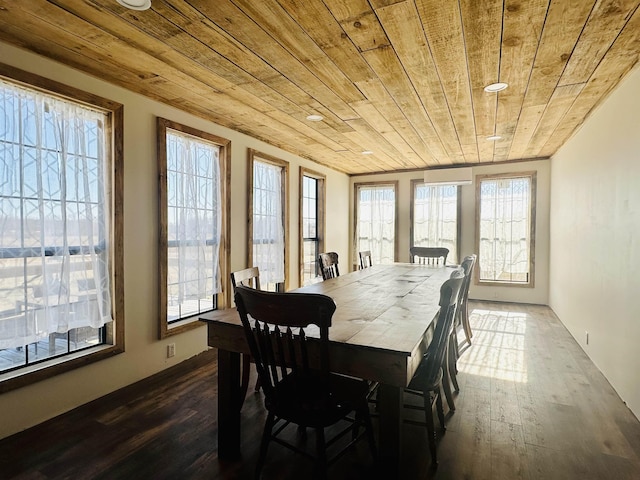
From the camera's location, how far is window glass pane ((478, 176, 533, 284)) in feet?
19.0

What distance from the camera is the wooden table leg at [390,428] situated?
4.90 feet

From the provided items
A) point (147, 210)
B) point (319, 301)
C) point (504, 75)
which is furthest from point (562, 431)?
point (147, 210)

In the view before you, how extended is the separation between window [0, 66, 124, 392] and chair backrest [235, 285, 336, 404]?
1.56m

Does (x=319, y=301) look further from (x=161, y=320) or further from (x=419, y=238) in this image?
(x=419, y=238)

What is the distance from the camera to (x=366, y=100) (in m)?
2.98

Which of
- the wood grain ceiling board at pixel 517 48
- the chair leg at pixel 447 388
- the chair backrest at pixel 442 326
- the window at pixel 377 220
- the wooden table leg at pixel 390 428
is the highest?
the wood grain ceiling board at pixel 517 48

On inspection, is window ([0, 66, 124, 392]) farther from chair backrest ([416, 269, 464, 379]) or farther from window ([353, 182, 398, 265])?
window ([353, 182, 398, 265])

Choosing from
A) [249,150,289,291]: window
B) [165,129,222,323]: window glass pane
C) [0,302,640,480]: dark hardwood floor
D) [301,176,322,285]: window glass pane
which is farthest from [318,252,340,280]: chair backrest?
[301,176,322,285]: window glass pane

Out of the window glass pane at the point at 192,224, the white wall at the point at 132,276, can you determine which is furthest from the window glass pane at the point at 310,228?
the window glass pane at the point at 192,224

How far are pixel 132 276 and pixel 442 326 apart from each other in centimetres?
238

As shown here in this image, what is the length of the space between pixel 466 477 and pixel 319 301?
129 cm

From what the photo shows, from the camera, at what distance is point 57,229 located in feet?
7.69

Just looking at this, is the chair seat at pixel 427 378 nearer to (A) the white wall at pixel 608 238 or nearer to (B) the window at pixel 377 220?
(A) the white wall at pixel 608 238

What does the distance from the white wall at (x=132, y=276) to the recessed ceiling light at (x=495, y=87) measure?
2.53m
